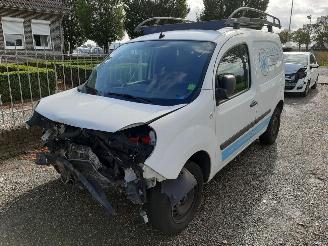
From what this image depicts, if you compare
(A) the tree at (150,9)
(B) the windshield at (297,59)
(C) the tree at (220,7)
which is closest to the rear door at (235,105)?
(B) the windshield at (297,59)

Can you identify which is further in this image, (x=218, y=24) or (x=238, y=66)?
(x=218, y=24)

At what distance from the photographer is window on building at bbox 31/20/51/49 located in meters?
20.0

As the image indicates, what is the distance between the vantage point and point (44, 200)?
4098 millimetres

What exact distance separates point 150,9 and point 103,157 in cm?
2485

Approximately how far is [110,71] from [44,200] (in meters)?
1.80

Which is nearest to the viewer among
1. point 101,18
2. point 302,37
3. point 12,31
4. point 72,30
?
point 12,31

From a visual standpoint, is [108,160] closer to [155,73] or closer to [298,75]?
[155,73]

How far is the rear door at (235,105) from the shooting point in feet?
12.6

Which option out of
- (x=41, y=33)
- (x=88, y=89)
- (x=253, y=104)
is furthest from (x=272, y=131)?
(x=41, y=33)

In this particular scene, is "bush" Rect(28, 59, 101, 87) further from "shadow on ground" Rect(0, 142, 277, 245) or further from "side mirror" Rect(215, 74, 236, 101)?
"side mirror" Rect(215, 74, 236, 101)

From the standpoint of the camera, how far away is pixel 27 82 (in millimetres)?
8844

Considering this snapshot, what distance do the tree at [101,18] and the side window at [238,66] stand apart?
21.8 metres

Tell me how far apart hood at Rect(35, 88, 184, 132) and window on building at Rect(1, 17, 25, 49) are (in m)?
16.9

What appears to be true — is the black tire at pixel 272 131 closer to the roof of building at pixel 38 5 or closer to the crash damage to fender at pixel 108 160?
the crash damage to fender at pixel 108 160
